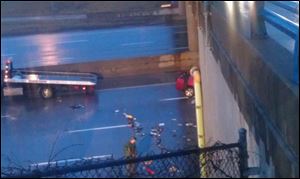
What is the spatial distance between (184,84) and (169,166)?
536 cm

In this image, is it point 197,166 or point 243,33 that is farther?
point 243,33

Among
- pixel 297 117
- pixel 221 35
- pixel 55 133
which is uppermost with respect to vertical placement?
pixel 297 117

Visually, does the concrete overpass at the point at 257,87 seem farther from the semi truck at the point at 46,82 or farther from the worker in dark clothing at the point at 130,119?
the semi truck at the point at 46,82

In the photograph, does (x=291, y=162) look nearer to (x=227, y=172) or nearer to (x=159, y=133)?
(x=227, y=172)

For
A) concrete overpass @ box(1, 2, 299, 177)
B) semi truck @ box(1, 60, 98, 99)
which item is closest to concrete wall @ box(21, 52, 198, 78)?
semi truck @ box(1, 60, 98, 99)

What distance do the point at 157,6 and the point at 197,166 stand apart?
13.5m

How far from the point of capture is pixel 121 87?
25.3ft

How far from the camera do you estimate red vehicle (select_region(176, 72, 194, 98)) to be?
667cm

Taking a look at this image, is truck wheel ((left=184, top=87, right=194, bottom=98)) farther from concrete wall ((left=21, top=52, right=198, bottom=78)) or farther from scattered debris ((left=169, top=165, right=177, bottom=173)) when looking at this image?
scattered debris ((left=169, top=165, right=177, bottom=173))

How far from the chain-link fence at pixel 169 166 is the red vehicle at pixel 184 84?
15.5ft

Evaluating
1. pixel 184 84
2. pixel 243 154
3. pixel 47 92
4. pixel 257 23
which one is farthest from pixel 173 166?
pixel 47 92

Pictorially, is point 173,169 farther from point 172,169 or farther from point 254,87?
point 254,87

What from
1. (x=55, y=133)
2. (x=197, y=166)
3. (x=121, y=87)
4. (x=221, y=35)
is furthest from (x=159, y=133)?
(x=197, y=166)

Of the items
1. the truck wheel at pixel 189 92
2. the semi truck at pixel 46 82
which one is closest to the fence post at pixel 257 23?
the truck wheel at pixel 189 92
